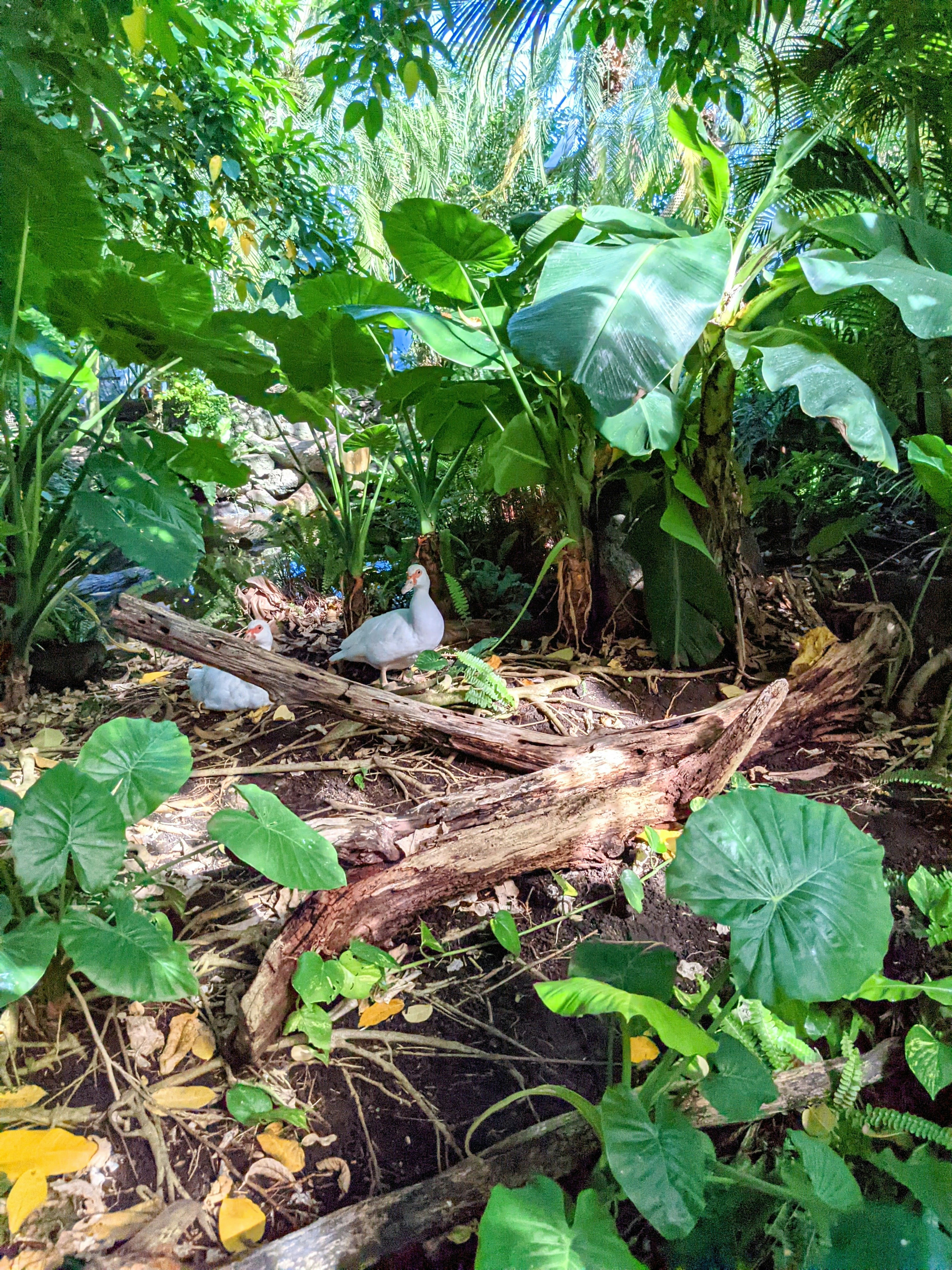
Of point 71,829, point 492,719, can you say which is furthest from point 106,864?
point 492,719

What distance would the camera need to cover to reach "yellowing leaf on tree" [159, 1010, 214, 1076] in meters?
0.93

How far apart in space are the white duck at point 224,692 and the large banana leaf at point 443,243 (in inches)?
47.3

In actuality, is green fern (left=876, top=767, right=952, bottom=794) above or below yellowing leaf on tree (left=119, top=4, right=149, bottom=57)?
below

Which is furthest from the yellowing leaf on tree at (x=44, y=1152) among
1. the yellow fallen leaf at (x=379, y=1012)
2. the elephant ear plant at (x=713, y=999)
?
the elephant ear plant at (x=713, y=999)

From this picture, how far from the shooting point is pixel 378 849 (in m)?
1.14

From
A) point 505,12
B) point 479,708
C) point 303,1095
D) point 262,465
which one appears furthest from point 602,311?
point 262,465

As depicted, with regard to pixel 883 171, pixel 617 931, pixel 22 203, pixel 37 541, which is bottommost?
pixel 617 931

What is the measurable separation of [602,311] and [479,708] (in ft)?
3.34

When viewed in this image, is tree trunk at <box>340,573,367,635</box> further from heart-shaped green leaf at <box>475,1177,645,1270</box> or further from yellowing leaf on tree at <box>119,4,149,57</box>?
heart-shaped green leaf at <box>475,1177,645,1270</box>

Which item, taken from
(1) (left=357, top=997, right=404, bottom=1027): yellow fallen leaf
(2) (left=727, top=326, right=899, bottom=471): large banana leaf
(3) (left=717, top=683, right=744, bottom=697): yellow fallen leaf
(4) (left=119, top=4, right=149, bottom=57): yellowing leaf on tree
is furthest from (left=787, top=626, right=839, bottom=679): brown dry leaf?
(4) (left=119, top=4, right=149, bottom=57): yellowing leaf on tree

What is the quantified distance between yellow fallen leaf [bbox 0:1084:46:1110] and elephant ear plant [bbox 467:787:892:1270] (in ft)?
1.79

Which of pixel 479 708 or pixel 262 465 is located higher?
pixel 262 465

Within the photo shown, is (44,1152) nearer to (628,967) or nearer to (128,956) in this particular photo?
(128,956)

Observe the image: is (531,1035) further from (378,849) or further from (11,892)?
(11,892)
